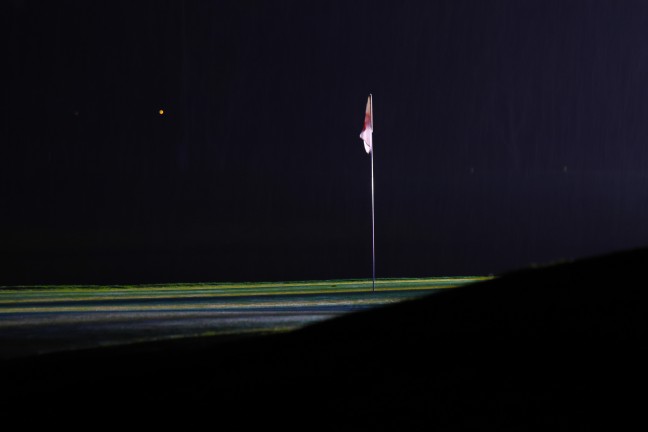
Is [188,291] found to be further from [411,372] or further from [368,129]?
[411,372]

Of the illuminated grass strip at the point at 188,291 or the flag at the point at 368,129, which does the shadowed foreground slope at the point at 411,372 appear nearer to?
the illuminated grass strip at the point at 188,291

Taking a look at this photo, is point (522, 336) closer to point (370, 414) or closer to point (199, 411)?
point (370, 414)

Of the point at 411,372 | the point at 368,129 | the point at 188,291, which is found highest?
the point at 368,129

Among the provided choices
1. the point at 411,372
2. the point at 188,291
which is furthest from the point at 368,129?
the point at 411,372

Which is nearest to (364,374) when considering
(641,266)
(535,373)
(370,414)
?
(370,414)

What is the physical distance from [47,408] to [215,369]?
5.55 feet

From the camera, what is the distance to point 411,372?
7.45m

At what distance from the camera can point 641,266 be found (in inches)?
370

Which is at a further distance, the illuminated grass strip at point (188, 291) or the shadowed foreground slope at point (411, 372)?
the illuminated grass strip at point (188, 291)

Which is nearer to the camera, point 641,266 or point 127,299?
point 641,266

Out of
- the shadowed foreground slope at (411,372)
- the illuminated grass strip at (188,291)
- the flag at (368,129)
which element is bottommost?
the shadowed foreground slope at (411,372)

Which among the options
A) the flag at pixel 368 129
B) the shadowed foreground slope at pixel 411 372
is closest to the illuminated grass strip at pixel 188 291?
the flag at pixel 368 129

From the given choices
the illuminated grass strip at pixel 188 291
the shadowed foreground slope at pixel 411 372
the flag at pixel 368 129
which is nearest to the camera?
the shadowed foreground slope at pixel 411 372

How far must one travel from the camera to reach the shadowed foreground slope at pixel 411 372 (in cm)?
650
